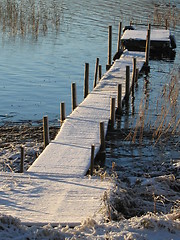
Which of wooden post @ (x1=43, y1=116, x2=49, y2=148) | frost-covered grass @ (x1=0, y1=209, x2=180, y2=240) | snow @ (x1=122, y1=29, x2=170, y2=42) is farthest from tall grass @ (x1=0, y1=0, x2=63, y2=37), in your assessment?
frost-covered grass @ (x1=0, y1=209, x2=180, y2=240)

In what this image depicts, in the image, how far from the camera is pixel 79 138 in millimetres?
12750

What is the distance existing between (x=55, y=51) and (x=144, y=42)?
4.89 metres

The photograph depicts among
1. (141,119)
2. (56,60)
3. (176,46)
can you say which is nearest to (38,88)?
(56,60)

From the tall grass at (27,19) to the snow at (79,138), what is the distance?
13026mm

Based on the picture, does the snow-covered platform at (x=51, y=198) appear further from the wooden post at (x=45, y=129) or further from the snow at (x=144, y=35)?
the snow at (x=144, y=35)

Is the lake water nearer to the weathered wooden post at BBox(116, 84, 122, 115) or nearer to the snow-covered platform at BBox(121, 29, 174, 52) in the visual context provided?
the snow-covered platform at BBox(121, 29, 174, 52)

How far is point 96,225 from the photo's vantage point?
625 cm

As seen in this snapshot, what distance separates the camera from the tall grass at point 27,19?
101ft

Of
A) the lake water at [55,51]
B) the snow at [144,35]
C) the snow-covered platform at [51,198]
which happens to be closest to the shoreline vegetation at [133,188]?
the snow-covered platform at [51,198]

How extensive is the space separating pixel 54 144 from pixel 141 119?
3610 mm

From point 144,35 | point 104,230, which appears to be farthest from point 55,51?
point 104,230

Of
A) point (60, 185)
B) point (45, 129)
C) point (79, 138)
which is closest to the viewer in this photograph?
point (60, 185)

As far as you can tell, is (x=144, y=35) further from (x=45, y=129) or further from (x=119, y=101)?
A: (x=45, y=129)

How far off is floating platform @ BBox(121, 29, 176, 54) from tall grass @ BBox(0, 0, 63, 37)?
20.9 feet
